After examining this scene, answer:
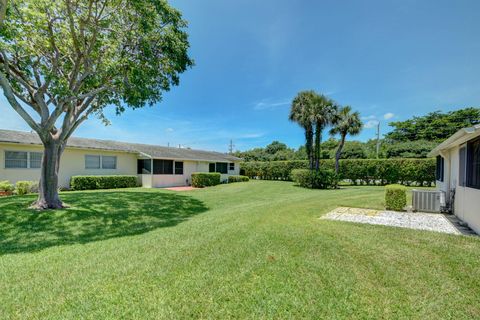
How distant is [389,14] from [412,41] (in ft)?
7.02

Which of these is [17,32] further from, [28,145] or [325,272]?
Result: [325,272]

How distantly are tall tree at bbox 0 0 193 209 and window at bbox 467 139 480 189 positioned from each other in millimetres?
10075

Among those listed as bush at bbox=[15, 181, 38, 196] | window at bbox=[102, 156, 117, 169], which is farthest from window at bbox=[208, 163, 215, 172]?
bush at bbox=[15, 181, 38, 196]

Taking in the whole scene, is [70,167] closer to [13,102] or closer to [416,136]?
[13,102]

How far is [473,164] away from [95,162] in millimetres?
20062

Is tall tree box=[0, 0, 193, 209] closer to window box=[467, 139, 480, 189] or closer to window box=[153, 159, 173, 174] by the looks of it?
window box=[153, 159, 173, 174]

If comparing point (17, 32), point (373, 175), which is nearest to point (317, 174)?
point (373, 175)

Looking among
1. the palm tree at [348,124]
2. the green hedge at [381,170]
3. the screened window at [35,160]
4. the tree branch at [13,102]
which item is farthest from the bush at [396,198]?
the screened window at [35,160]

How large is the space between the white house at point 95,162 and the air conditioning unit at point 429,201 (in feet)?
54.3

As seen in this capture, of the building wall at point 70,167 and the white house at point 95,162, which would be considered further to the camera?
the white house at point 95,162

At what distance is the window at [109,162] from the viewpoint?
17231mm

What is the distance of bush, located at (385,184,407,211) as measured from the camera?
28.2ft

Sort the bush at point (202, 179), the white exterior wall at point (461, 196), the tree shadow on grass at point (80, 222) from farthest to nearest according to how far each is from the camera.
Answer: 1. the bush at point (202, 179)
2. the white exterior wall at point (461, 196)
3. the tree shadow on grass at point (80, 222)

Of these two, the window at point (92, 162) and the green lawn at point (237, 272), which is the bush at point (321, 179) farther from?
the window at point (92, 162)
